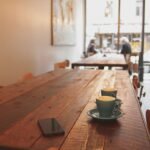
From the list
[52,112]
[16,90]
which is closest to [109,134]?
[52,112]

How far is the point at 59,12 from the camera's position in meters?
7.00

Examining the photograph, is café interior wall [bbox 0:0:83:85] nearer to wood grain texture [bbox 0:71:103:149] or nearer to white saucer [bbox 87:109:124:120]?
wood grain texture [bbox 0:71:103:149]

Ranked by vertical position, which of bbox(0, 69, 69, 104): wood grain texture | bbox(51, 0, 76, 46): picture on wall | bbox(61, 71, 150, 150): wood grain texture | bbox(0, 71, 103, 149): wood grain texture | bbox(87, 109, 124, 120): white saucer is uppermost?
bbox(51, 0, 76, 46): picture on wall

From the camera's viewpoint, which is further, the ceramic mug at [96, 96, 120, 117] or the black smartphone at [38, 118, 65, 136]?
the ceramic mug at [96, 96, 120, 117]

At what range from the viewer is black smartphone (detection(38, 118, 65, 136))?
1153 millimetres

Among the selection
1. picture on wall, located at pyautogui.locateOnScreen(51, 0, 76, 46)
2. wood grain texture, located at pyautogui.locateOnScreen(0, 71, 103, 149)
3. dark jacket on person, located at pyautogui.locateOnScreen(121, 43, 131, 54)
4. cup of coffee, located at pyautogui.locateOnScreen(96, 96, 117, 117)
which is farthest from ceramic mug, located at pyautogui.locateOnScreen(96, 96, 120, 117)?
dark jacket on person, located at pyautogui.locateOnScreen(121, 43, 131, 54)

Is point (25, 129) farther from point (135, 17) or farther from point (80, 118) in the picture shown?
point (135, 17)

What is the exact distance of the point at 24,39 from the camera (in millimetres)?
4926

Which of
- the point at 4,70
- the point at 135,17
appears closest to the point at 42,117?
the point at 4,70

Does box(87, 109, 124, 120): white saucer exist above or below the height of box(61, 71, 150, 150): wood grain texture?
above

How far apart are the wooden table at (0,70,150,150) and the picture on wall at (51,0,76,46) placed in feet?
15.3

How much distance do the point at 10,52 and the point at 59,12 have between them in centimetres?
296

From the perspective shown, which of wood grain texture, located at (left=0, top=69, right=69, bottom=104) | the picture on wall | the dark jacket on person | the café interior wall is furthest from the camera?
the dark jacket on person

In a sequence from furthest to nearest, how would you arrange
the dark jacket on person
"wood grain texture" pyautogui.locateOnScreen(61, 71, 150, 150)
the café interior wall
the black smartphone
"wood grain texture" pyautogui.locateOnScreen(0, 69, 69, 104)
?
1. the dark jacket on person
2. the café interior wall
3. "wood grain texture" pyautogui.locateOnScreen(0, 69, 69, 104)
4. the black smartphone
5. "wood grain texture" pyautogui.locateOnScreen(61, 71, 150, 150)
